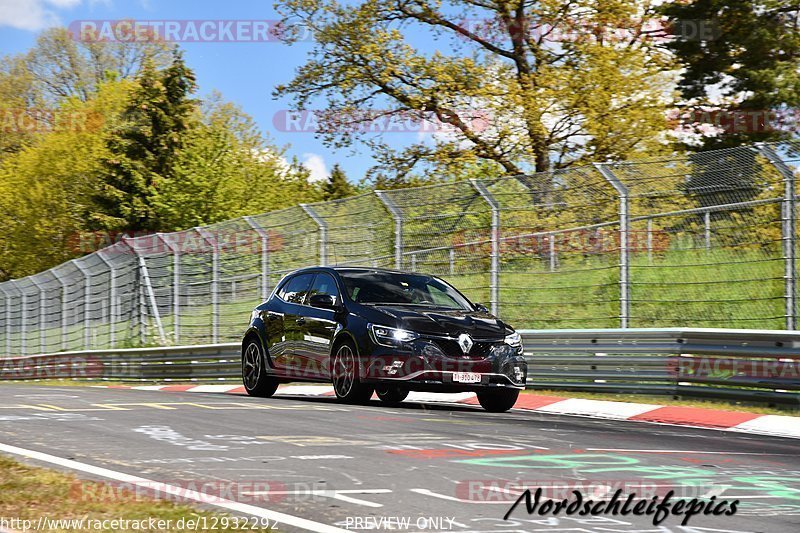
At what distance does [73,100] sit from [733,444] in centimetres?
6605

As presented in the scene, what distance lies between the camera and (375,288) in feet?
45.7

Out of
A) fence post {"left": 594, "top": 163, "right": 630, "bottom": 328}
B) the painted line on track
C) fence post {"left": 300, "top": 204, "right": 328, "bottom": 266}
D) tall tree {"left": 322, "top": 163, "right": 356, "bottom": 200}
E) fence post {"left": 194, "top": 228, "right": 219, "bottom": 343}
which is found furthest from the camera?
tall tree {"left": 322, "top": 163, "right": 356, "bottom": 200}

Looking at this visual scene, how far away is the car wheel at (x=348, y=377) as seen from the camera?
1309 centimetres

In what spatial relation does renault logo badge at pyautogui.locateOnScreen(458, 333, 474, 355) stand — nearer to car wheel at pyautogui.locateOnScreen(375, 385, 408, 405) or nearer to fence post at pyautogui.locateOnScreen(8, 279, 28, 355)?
car wheel at pyautogui.locateOnScreen(375, 385, 408, 405)

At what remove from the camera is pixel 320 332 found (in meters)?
13.9

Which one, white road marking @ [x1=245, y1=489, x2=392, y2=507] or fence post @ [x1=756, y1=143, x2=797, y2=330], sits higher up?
fence post @ [x1=756, y1=143, x2=797, y2=330]

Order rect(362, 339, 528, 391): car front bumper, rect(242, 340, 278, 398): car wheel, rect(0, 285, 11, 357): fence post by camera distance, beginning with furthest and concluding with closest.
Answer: rect(0, 285, 11, 357): fence post
rect(242, 340, 278, 398): car wheel
rect(362, 339, 528, 391): car front bumper

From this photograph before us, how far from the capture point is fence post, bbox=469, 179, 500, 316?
685 inches

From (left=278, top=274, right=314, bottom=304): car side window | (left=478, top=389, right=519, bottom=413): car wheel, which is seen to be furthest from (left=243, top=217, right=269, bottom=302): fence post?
(left=478, top=389, right=519, bottom=413): car wheel

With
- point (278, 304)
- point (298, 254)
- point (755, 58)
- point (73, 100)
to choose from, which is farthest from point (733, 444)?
point (73, 100)

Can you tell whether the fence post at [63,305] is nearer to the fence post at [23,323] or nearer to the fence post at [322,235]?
the fence post at [23,323]

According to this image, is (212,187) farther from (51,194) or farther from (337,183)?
(337,183)

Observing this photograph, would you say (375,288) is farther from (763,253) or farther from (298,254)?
(298,254)

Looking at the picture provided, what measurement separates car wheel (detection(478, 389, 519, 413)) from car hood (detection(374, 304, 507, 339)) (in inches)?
29.9
